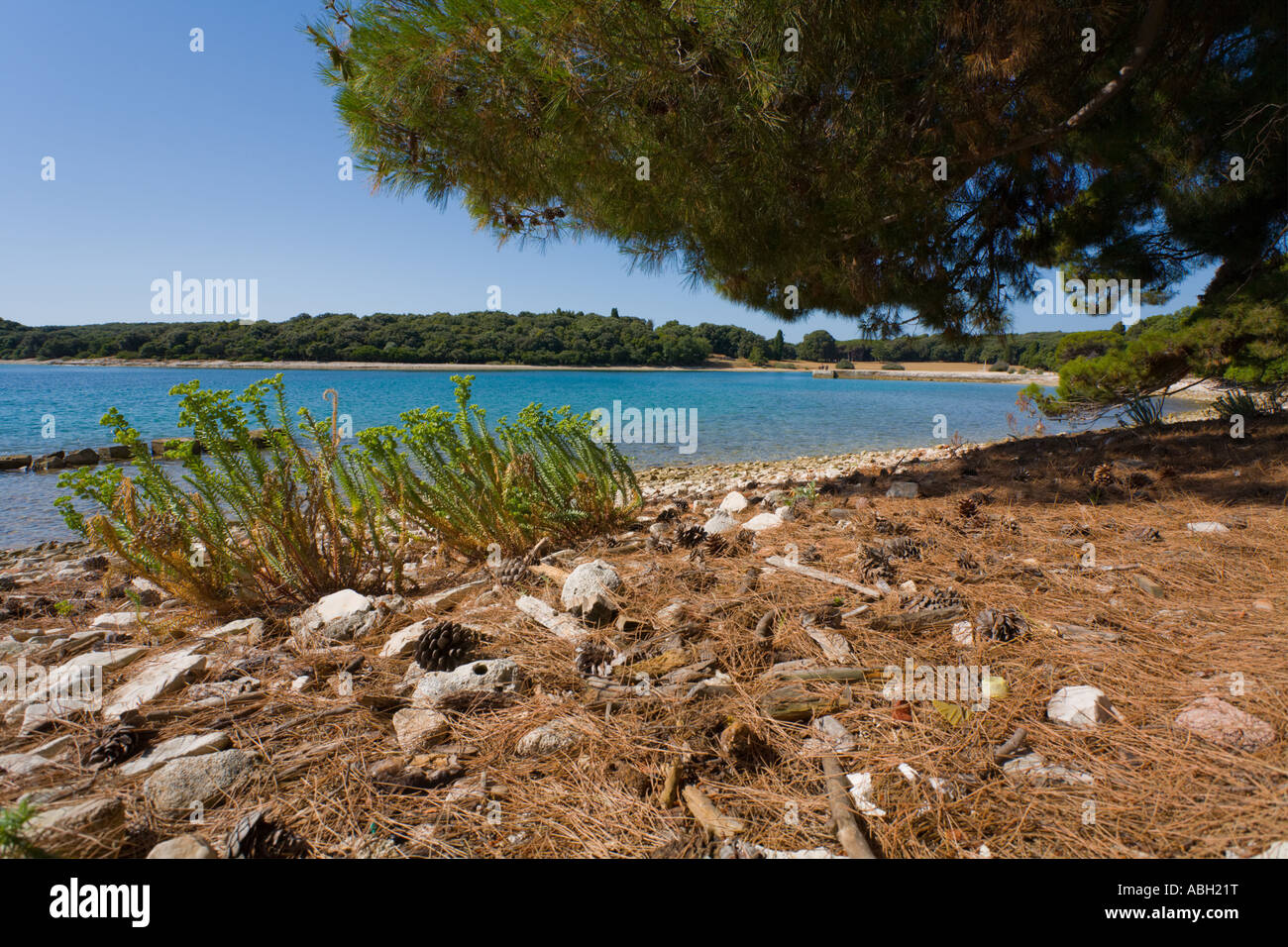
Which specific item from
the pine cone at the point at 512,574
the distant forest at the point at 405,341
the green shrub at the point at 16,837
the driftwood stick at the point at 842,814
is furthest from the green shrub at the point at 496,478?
the distant forest at the point at 405,341

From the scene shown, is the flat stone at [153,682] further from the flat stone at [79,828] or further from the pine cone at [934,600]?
the pine cone at [934,600]

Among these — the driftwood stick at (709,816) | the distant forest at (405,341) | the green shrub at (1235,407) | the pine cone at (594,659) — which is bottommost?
the driftwood stick at (709,816)

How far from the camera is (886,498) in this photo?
3850mm

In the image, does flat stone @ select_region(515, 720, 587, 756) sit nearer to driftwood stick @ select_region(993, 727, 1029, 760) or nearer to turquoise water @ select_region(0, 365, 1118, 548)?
driftwood stick @ select_region(993, 727, 1029, 760)

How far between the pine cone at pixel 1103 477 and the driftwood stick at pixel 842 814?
339cm

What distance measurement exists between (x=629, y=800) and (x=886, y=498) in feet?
10.2

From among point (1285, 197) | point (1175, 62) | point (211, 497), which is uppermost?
point (1175, 62)

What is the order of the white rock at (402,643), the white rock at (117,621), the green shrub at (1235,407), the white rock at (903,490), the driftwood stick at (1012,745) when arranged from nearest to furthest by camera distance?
1. the driftwood stick at (1012,745)
2. the white rock at (402,643)
3. the white rock at (117,621)
4. the white rock at (903,490)
5. the green shrub at (1235,407)

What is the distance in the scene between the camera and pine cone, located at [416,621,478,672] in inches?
74.8

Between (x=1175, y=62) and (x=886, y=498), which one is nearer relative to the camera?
(x=886, y=498)

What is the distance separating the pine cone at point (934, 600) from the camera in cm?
206

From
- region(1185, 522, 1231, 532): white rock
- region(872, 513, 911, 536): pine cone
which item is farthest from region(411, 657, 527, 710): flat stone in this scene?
region(1185, 522, 1231, 532): white rock
